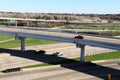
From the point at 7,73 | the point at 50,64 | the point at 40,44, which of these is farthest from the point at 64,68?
the point at 40,44

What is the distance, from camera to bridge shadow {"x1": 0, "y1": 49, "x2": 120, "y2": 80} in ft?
228

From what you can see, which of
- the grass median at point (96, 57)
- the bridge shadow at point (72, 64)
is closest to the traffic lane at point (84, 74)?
the bridge shadow at point (72, 64)

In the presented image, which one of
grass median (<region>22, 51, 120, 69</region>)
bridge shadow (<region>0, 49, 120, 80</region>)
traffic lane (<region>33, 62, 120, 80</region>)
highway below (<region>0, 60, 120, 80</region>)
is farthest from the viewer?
grass median (<region>22, 51, 120, 69</region>)

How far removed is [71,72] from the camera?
225 ft

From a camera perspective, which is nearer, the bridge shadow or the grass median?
the bridge shadow

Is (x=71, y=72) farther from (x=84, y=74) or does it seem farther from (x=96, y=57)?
(x=96, y=57)

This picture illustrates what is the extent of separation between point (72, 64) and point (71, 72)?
8286 millimetres

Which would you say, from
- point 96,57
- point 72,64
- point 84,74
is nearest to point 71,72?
point 84,74

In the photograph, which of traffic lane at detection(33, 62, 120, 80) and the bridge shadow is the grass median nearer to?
the bridge shadow

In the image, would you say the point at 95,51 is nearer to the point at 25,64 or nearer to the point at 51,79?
the point at 25,64

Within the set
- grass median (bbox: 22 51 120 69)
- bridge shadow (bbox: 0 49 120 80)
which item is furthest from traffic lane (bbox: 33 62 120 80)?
grass median (bbox: 22 51 120 69)

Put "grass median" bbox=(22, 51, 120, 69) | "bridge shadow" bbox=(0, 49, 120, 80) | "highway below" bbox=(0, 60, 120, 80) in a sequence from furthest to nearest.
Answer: "grass median" bbox=(22, 51, 120, 69) → "bridge shadow" bbox=(0, 49, 120, 80) → "highway below" bbox=(0, 60, 120, 80)

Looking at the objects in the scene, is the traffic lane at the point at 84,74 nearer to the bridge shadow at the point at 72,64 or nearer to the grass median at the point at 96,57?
the bridge shadow at the point at 72,64

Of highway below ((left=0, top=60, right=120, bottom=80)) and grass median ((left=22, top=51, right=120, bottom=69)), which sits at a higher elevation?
highway below ((left=0, top=60, right=120, bottom=80))
